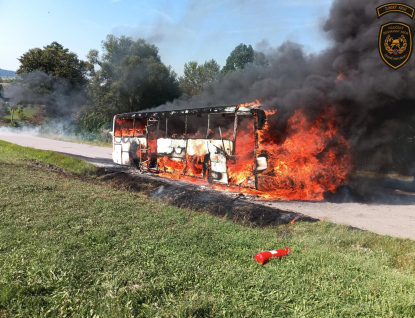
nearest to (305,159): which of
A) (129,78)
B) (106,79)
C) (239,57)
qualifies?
(129,78)

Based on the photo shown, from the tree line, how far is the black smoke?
1543cm

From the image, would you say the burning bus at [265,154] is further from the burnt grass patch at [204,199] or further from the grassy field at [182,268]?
the grassy field at [182,268]

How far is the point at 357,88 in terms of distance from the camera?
1003 centimetres

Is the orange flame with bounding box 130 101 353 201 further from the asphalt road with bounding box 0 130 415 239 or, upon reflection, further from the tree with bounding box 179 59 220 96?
the tree with bounding box 179 59 220 96

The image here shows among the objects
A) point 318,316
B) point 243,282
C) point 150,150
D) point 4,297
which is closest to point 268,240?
point 243,282

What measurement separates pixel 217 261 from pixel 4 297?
101 inches

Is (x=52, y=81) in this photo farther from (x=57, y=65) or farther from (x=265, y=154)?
(x=265, y=154)

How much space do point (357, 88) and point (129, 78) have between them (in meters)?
22.1

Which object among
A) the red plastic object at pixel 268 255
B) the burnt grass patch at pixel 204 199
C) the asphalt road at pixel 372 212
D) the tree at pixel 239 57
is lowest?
the asphalt road at pixel 372 212

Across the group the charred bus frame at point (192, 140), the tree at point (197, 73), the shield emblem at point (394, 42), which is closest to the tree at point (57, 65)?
the tree at point (197, 73)

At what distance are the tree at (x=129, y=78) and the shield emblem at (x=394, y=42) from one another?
2120 cm

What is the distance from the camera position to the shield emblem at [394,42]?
402 inches

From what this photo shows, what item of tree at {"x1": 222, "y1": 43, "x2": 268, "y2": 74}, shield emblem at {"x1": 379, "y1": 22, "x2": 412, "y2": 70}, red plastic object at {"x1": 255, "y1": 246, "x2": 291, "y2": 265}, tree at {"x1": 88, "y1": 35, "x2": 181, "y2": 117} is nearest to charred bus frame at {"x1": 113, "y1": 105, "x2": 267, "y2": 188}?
shield emblem at {"x1": 379, "y1": 22, "x2": 412, "y2": 70}

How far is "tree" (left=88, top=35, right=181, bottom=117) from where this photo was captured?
28.1 meters
